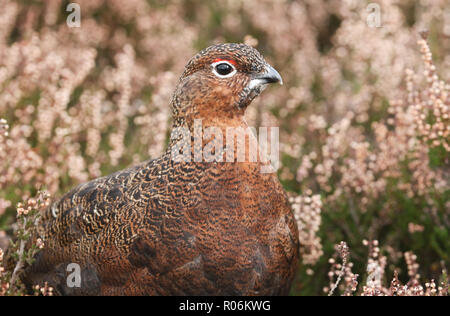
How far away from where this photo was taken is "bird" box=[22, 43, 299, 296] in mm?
2771

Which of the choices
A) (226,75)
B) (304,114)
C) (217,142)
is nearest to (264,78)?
(226,75)

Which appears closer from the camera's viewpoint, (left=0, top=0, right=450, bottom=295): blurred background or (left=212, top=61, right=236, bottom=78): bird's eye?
(left=212, top=61, right=236, bottom=78): bird's eye

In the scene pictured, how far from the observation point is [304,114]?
608cm

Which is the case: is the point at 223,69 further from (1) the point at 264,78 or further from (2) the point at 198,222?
(2) the point at 198,222

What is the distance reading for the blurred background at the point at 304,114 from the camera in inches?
150

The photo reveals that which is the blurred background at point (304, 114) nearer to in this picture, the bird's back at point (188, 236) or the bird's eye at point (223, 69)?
the bird's back at point (188, 236)

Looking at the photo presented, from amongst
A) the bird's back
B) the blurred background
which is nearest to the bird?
the bird's back

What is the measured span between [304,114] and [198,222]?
3556 mm

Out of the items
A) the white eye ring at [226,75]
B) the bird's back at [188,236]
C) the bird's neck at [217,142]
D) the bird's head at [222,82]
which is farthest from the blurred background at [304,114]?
the white eye ring at [226,75]

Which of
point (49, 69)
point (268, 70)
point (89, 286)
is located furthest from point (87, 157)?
point (268, 70)

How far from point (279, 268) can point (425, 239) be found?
1556mm

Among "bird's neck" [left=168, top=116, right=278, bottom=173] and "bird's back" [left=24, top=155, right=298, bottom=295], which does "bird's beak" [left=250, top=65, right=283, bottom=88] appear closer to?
"bird's neck" [left=168, top=116, right=278, bottom=173]
